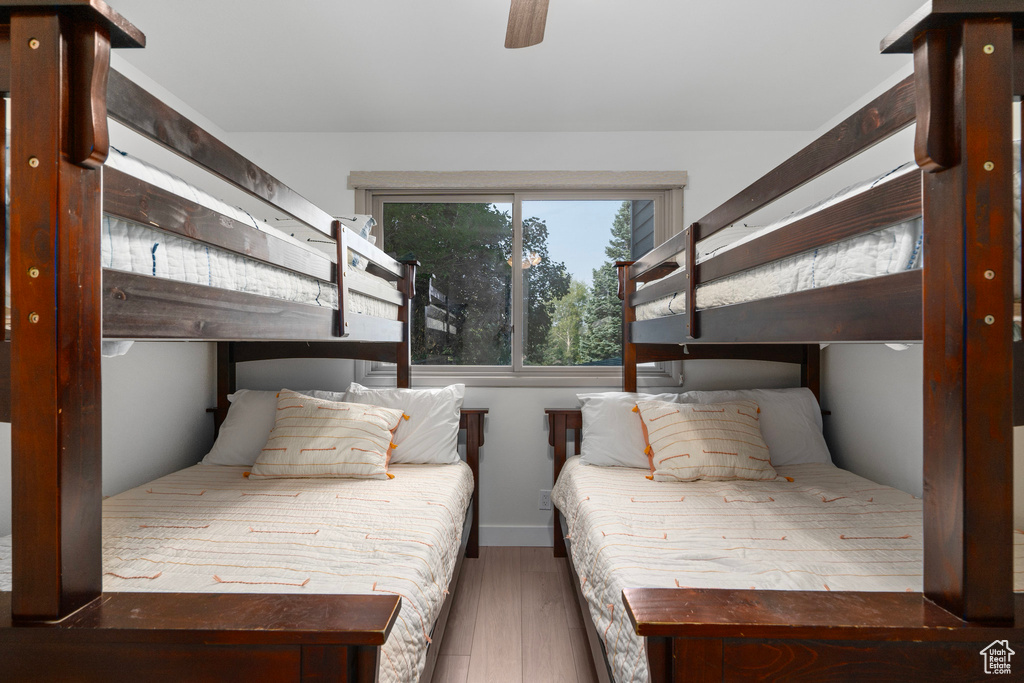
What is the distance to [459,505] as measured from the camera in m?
1.82

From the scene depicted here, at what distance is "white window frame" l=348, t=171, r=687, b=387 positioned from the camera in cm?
262

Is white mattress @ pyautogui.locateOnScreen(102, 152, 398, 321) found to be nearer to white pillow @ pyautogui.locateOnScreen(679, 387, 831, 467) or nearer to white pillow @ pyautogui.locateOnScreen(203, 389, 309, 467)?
white pillow @ pyautogui.locateOnScreen(203, 389, 309, 467)

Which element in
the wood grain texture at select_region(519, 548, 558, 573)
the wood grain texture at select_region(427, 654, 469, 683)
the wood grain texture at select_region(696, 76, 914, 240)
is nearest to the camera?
the wood grain texture at select_region(696, 76, 914, 240)

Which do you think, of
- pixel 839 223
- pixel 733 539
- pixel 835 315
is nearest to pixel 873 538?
pixel 733 539

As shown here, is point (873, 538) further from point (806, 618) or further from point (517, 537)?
point (517, 537)

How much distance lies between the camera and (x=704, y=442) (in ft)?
6.31

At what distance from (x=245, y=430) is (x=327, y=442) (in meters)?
0.55

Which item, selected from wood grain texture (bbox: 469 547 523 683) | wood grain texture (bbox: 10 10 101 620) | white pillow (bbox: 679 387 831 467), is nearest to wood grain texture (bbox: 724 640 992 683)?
wood grain texture (bbox: 10 10 101 620)

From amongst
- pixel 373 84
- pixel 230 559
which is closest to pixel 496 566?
pixel 230 559

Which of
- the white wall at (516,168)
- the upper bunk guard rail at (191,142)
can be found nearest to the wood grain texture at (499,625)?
the white wall at (516,168)

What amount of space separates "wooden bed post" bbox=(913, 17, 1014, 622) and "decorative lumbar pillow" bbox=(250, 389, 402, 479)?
1714 mm

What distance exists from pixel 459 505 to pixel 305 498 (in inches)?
21.7

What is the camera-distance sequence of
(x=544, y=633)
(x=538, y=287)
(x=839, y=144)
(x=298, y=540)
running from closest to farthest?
(x=839, y=144) → (x=298, y=540) → (x=544, y=633) → (x=538, y=287)

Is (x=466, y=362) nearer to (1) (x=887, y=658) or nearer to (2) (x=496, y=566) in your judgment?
(2) (x=496, y=566)
